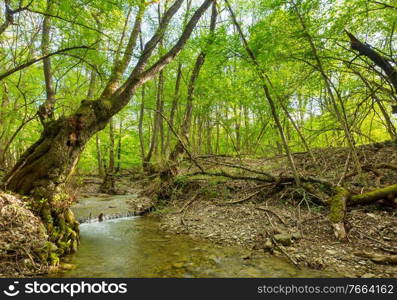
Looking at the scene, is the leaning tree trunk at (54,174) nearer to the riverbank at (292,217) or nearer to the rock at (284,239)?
the riverbank at (292,217)

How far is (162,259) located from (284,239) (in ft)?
7.50

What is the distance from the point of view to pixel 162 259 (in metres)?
3.91

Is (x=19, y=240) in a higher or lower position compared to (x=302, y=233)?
higher

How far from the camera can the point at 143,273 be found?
3.39 meters

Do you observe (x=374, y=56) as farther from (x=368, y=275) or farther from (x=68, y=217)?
(x=68, y=217)

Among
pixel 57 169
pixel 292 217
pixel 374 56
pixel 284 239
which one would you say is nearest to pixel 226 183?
pixel 292 217

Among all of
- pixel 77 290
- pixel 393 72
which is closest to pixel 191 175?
pixel 77 290

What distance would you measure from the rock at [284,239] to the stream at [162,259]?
1.36ft

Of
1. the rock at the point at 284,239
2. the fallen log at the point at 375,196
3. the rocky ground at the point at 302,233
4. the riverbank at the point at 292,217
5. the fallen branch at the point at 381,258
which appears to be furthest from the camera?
the fallen log at the point at 375,196

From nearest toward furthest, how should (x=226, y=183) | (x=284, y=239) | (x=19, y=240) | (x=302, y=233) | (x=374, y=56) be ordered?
(x=19, y=240) → (x=284, y=239) → (x=302, y=233) → (x=374, y=56) → (x=226, y=183)

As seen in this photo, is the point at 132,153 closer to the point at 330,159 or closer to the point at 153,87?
the point at 153,87

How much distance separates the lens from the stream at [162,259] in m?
3.33

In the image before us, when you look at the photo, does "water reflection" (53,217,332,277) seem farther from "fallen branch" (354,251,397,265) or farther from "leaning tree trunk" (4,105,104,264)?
"fallen branch" (354,251,397,265)

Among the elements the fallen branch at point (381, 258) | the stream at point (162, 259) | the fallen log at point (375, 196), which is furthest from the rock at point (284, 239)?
the fallen log at point (375, 196)
